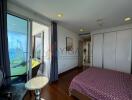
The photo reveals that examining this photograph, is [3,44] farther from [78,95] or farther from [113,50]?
[113,50]

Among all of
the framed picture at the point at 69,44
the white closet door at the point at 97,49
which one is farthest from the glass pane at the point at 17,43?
the white closet door at the point at 97,49

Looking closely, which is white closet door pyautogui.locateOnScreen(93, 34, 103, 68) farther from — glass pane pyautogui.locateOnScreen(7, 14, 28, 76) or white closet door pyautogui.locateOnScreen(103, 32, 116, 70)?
glass pane pyautogui.locateOnScreen(7, 14, 28, 76)

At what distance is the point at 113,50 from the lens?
409cm

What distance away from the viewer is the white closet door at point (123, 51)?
3.66m

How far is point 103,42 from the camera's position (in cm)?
443

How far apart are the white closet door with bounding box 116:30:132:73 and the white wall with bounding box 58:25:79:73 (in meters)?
2.46

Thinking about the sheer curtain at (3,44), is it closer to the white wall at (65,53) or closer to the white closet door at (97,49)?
the white wall at (65,53)

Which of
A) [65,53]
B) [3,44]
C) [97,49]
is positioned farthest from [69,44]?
[3,44]

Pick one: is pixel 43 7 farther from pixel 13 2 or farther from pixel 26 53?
pixel 26 53

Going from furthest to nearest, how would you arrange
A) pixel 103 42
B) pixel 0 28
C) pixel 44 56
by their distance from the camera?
pixel 103 42 < pixel 44 56 < pixel 0 28

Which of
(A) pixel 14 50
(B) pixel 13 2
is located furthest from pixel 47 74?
(B) pixel 13 2

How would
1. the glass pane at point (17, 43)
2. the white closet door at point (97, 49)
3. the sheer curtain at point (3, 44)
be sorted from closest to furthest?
the sheer curtain at point (3, 44) → the glass pane at point (17, 43) → the white closet door at point (97, 49)

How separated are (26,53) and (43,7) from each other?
149 centimetres

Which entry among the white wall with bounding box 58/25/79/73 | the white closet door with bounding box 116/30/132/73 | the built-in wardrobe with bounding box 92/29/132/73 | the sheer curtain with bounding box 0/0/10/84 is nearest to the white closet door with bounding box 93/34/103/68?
the built-in wardrobe with bounding box 92/29/132/73
